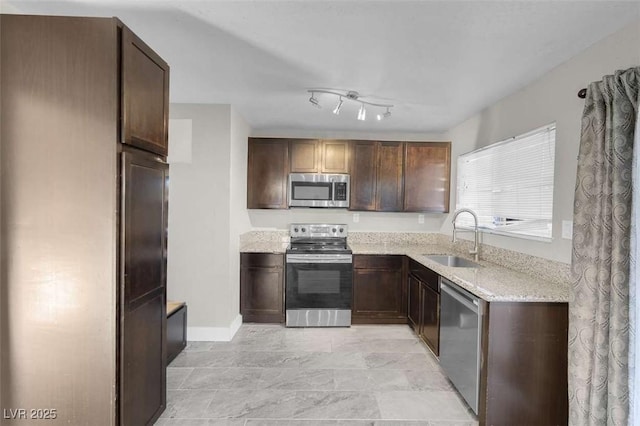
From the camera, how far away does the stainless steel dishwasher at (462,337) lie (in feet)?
6.61

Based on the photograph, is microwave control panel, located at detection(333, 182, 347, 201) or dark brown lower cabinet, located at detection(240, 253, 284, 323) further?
microwave control panel, located at detection(333, 182, 347, 201)

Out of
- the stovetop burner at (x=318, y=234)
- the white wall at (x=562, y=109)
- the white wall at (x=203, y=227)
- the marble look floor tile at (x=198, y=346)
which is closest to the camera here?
the white wall at (x=562, y=109)

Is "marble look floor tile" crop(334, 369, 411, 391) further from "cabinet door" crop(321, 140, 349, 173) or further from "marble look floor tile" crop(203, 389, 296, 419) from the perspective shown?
"cabinet door" crop(321, 140, 349, 173)

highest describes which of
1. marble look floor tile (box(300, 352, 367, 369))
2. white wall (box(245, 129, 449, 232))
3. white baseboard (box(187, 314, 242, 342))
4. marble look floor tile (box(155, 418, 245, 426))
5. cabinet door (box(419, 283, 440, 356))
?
white wall (box(245, 129, 449, 232))

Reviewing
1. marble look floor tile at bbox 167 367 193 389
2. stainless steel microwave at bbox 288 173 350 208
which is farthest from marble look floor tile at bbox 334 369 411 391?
stainless steel microwave at bbox 288 173 350 208

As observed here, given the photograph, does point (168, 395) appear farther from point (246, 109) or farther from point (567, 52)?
point (567, 52)

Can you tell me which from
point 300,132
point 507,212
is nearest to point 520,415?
point 507,212

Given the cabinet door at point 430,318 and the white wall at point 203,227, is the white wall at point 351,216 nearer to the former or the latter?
the white wall at point 203,227

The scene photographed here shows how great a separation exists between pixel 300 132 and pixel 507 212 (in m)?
2.58

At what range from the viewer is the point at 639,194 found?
151 centimetres

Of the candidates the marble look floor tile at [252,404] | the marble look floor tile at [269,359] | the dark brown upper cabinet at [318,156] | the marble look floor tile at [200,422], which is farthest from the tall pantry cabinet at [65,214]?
the dark brown upper cabinet at [318,156]

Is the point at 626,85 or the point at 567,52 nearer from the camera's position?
the point at 626,85

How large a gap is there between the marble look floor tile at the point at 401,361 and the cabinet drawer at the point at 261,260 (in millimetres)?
1385

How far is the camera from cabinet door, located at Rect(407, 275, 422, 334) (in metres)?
3.29
